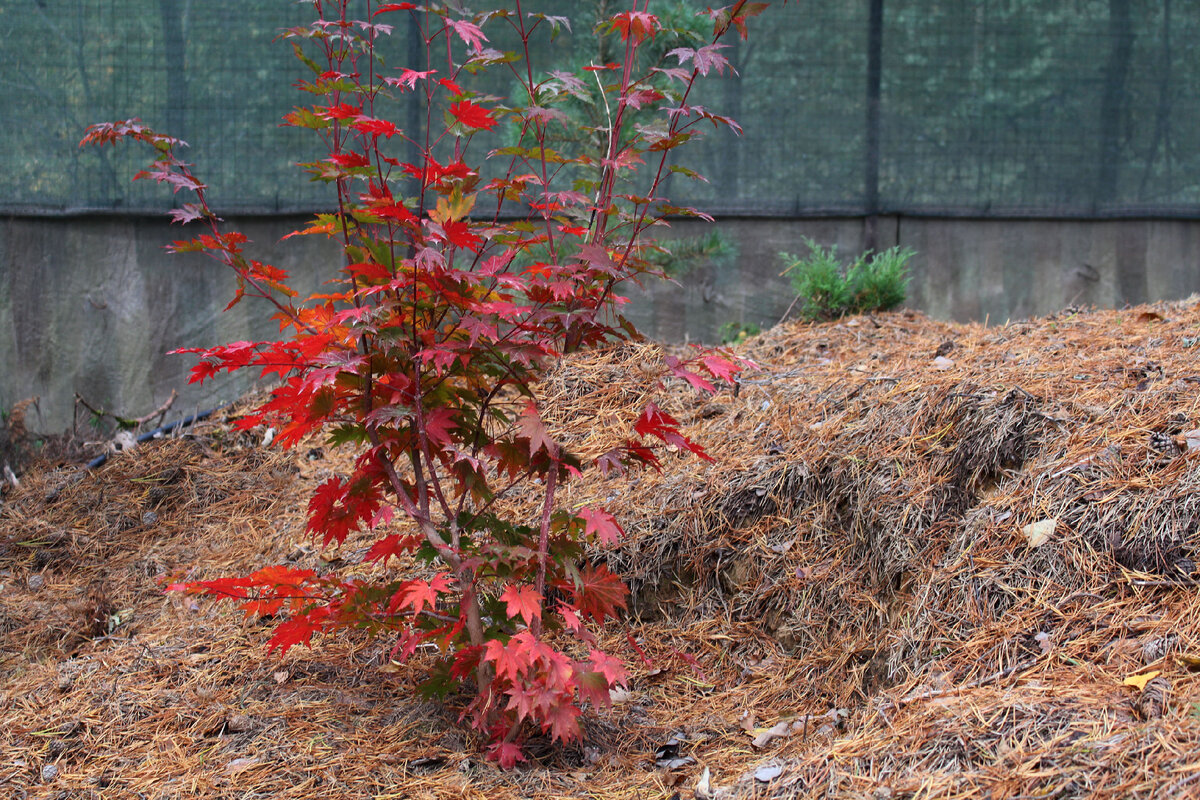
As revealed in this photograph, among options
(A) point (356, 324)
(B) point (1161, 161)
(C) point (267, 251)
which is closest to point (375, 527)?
(A) point (356, 324)

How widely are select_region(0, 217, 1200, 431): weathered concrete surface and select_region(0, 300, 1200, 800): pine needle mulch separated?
217 cm

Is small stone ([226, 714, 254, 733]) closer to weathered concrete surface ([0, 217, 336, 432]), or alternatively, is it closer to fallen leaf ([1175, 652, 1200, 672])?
fallen leaf ([1175, 652, 1200, 672])

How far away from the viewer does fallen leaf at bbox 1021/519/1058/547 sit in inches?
86.0

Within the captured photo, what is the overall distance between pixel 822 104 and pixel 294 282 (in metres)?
3.64

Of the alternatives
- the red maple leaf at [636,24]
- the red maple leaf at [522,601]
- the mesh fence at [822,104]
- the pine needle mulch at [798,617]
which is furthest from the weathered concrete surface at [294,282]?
the red maple leaf at [522,601]

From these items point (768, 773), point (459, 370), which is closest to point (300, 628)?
point (459, 370)

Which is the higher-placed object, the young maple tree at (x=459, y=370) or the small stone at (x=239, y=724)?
the young maple tree at (x=459, y=370)

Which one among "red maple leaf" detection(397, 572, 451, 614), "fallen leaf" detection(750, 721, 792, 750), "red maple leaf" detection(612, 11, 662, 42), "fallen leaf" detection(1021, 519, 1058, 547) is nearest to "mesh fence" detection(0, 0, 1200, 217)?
"red maple leaf" detection(612, 11, 662, 42)

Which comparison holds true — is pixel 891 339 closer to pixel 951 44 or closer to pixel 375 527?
pixel 375 527

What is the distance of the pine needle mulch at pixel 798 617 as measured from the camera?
71.1 inches

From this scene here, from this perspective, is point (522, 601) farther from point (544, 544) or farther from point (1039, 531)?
point (1039, 531)

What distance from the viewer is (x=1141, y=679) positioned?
1741 mm

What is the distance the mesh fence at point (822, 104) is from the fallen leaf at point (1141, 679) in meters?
4.29

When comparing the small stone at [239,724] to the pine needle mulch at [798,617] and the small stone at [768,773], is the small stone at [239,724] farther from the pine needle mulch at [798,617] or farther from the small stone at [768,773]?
the small stone at [768,773]
